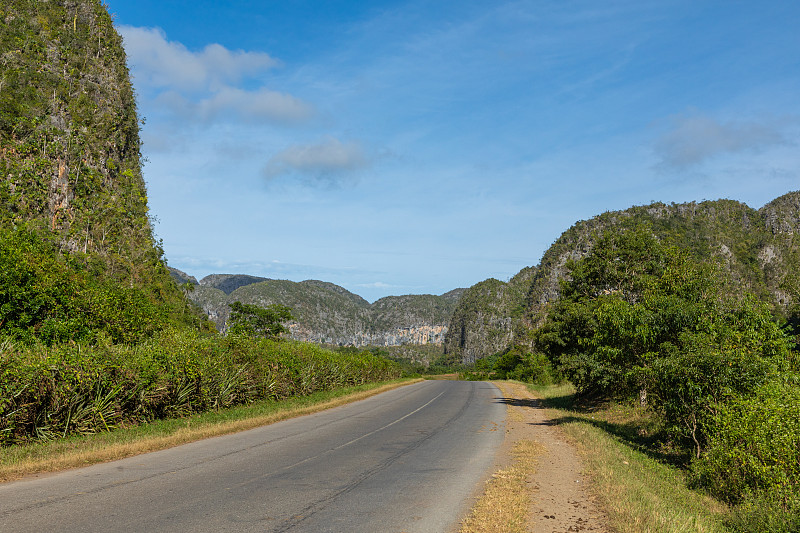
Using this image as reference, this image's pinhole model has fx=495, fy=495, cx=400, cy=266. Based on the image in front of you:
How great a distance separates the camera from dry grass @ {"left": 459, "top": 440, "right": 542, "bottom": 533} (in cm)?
682

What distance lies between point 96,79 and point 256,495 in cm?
6871

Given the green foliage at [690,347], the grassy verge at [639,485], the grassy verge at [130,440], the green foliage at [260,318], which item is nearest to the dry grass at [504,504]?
the grassy verge at [639,485]

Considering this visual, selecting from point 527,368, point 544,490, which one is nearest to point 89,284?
point 544,490

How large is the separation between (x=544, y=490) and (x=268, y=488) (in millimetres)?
4956

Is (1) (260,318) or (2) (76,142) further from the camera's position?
(2) (76,142)

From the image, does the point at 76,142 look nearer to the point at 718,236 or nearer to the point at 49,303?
the point at 49,303

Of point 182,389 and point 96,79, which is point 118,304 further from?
point 96,79

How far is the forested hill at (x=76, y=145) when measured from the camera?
48.3 metres

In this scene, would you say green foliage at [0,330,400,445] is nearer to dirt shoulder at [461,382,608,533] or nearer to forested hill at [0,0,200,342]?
dirt shoulder at [461,382,608,533]

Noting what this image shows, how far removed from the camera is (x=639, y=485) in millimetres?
8953

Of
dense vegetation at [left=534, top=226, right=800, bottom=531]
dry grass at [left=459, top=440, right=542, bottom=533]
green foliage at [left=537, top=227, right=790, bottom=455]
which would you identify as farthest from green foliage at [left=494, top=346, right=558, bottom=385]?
dry grass at [left=459, top=440, right=542, bottom=533]

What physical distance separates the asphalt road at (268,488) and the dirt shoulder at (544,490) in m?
0.41

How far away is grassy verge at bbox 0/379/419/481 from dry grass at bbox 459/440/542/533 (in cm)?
775

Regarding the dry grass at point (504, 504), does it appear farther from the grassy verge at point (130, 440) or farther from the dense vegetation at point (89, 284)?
the dense vegetation at point (89, 284)
